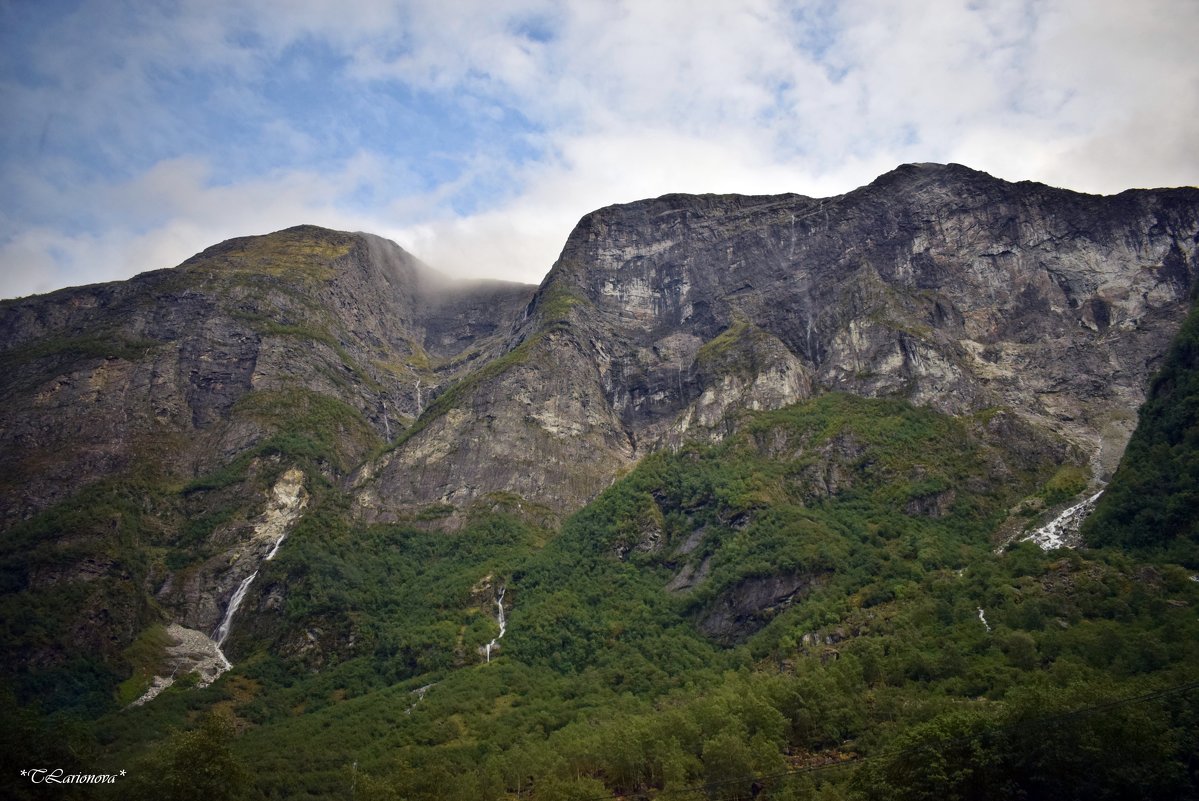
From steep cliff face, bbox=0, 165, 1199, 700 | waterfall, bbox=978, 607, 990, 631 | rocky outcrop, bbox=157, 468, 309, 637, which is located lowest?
waterfall, bbox=978, 607, 990, 631

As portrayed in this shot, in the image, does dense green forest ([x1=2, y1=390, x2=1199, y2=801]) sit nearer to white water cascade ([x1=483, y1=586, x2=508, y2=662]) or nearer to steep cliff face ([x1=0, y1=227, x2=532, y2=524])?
white water cascade ([x1=483, y1=586, x2=508, y2=662])

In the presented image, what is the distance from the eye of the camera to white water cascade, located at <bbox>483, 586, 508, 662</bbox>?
12236 cm

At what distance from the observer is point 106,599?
127m

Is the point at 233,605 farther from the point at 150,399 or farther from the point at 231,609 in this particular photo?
the point at 150,399

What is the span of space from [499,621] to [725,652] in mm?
37598

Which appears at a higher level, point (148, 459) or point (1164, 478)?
point (148, 459)

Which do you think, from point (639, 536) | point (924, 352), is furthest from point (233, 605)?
point (924, 352)

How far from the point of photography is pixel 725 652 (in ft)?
368

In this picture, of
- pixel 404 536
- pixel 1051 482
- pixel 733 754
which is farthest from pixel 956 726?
pixel 404 536

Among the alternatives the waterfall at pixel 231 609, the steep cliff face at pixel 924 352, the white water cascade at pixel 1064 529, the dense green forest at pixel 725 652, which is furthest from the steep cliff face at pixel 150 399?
the white water cascade at pixel 1064 529

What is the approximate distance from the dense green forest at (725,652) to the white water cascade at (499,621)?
2.46ft

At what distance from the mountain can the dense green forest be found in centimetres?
54

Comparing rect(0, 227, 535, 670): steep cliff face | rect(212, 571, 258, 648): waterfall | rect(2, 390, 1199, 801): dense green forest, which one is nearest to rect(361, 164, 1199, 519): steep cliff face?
rect(2, 390, 1199, 801): dense green forest

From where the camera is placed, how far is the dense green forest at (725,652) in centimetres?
5784
